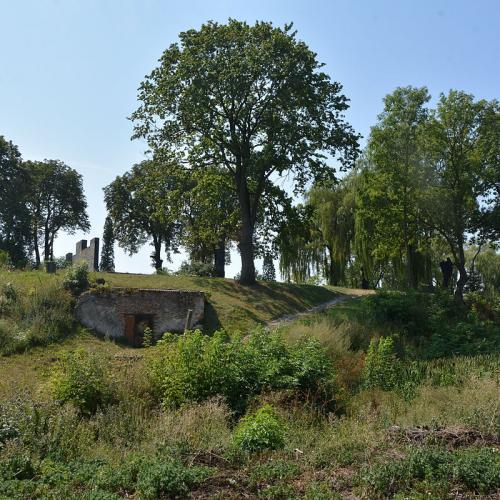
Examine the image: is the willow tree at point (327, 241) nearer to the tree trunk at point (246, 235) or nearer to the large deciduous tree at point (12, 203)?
the tree trunk at point (246, 235)

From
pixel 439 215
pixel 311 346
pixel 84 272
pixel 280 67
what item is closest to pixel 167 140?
pixel 280 67

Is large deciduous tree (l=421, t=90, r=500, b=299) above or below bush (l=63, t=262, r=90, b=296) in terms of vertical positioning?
above

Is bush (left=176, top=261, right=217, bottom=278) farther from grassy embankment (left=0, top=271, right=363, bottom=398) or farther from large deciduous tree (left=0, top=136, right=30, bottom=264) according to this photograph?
large deciduous tree (left=0, top=136, right=30, bottom=264)

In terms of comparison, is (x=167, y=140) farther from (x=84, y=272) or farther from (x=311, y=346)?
(x=311, y=346)

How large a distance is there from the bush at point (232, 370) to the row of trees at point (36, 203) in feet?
119

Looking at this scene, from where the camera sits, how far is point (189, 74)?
85.7 ft

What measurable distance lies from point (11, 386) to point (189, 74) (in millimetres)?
18751

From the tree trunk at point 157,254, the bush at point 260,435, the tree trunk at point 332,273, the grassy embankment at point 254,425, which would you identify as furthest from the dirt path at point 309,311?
the tree trunk at point 157,254

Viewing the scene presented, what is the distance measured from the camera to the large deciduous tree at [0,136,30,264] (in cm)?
4422

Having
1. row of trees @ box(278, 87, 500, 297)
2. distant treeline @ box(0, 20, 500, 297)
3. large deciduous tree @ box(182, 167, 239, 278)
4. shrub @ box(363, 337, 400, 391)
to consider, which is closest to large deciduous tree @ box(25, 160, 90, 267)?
distant treeline @ box(0, 20, 500, 297)

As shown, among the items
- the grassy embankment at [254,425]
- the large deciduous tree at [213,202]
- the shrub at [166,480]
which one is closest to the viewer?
the shrub at [166,480]

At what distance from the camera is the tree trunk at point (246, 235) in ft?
90.6

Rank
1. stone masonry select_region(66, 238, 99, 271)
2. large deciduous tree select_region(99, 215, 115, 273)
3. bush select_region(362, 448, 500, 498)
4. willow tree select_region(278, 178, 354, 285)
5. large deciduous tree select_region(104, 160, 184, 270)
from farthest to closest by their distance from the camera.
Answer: large deciduous tree select_region(99, 215, 115, 273) < large deciduous tree select_region(104, 160, 184, 270) < willow tree select_region(278, 178, 354, 285) < stone masonry select_region(66, 238, 99, 271) < bush select_region(362, 448, 500, 498)

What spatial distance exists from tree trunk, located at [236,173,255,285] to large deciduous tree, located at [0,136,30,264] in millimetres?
22409
